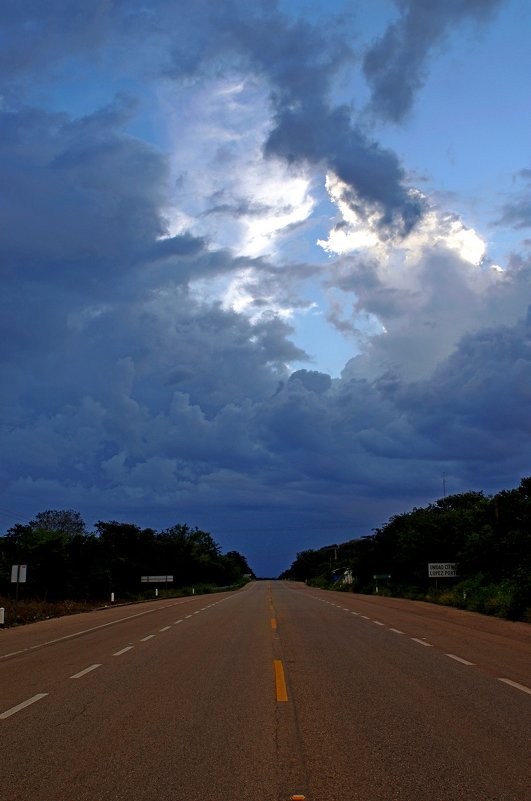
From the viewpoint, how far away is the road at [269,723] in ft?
21.1

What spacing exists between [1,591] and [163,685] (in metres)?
39.5

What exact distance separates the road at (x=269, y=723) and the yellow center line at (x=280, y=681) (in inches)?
1.2

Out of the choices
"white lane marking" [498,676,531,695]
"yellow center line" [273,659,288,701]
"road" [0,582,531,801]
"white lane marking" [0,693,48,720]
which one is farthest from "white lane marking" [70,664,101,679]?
"white lane marking" [498,676,531,695]

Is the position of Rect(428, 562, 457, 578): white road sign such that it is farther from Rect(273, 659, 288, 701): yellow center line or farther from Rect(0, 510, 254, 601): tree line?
Rect(273, 659, 288, 701): yellow center line

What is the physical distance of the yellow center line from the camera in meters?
10.8

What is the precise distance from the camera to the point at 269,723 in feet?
29.2

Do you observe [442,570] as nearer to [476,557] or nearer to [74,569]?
[476,557]

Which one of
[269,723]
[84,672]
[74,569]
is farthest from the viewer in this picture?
[74,569]

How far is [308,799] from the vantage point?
5.97m

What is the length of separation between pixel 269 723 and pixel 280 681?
11.3ft

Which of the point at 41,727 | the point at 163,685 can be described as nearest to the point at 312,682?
the point at 163,685

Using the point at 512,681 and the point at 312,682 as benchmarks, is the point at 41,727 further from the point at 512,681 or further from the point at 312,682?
the point at 512,681

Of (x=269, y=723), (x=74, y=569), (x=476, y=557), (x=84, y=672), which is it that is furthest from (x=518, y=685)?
(x=74, y=569)

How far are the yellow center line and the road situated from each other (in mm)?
30
